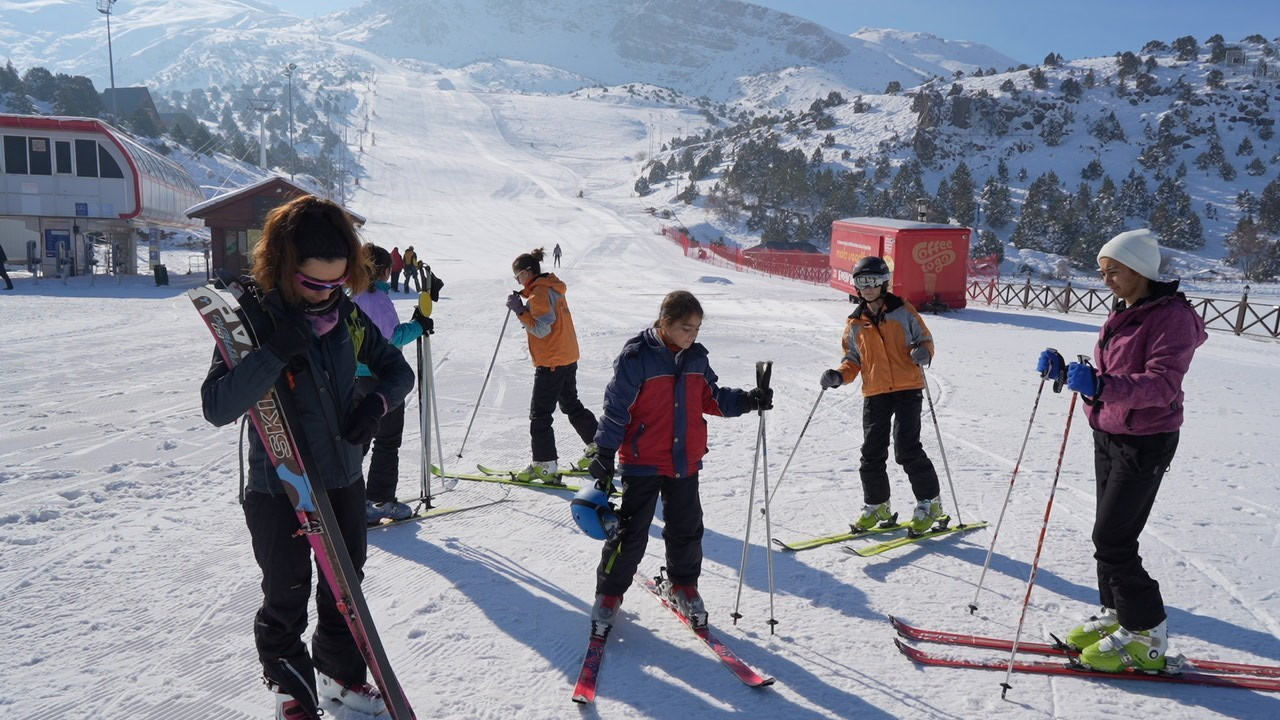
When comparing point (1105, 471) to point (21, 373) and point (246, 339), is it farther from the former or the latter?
point (21, 373)

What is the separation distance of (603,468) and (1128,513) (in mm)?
2271

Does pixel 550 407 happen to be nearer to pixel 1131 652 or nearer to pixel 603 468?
pixel 603 468

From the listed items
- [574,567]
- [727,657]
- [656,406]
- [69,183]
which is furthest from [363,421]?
[69,183]

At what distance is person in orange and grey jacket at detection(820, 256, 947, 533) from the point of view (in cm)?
472

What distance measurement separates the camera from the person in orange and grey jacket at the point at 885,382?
4.72 metres

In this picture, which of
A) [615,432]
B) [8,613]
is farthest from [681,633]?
[8,613]

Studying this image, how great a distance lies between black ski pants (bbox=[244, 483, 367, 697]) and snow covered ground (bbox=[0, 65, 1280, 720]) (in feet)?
1.56

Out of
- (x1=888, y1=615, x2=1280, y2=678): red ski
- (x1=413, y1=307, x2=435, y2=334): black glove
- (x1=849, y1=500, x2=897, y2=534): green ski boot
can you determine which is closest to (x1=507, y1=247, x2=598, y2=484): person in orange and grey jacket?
(x1=413, y1=307, x2=435, y2=334): black glove

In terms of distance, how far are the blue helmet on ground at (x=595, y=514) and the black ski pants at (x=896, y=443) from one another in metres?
2.05

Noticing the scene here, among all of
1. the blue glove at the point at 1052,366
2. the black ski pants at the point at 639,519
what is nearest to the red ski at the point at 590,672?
the black ski pants at the point at 639,519

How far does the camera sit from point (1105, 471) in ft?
11.3

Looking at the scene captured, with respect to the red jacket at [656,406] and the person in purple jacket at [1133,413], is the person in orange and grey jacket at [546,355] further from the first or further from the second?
the person in purple jacket at [1133,413]

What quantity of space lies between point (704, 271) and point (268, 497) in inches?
1268

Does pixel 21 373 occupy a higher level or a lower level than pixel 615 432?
lower
